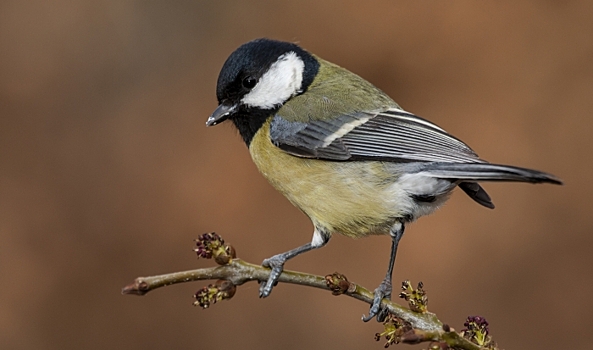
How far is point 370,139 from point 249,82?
57 cm

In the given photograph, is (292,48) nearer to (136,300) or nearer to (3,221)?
(136,300)

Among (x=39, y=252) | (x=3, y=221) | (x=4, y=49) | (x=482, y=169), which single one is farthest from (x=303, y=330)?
(x=4, y=49)

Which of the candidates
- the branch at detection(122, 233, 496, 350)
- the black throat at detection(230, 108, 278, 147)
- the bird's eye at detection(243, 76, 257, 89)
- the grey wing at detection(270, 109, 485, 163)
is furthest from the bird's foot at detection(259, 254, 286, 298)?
the bird's eye at detection(243, 76, 257, 89)

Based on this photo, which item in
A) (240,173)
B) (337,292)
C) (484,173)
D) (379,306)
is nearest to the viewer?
(337,292)

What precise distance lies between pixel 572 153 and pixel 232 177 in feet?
8.18

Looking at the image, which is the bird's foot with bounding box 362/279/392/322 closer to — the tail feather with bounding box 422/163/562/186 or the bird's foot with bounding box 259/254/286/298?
the bird's foot with bounding box 259/254/286/298

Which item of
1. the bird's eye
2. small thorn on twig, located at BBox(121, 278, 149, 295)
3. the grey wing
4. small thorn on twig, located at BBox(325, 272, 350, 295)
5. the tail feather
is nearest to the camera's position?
small thorn on twig, located at BBox(121, 278, 149, 295)

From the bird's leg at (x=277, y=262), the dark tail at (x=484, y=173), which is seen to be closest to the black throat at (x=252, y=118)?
the bird's leg at (x=277, y=262)

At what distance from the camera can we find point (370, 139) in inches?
110

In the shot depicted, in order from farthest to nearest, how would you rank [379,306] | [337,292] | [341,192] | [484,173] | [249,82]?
[249,82] < [341,192] < [379,306] < [484,173] < [337,292]

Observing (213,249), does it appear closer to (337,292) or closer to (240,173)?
(337,292)

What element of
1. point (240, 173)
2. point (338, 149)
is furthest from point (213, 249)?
point (240, 173)

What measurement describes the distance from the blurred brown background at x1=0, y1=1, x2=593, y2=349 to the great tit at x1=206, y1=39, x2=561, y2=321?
1842 millimetres

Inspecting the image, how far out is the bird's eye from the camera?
2.94 m
